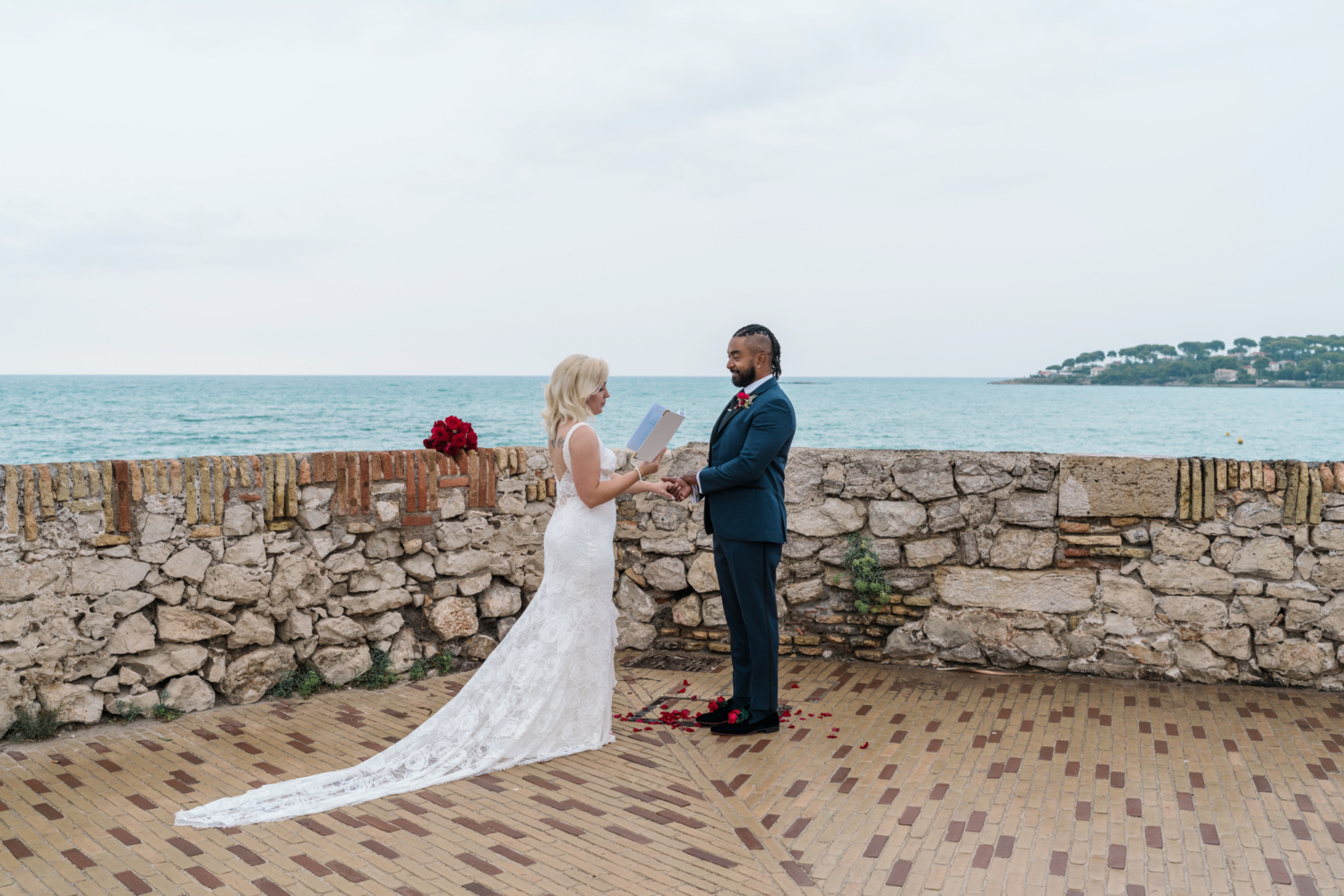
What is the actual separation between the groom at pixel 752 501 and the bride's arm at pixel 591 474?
0.31 meters

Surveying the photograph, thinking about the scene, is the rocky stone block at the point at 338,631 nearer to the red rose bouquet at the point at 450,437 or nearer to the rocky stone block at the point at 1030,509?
the red rose bouquet at the point at 450,437

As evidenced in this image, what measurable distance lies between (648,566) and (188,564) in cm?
271

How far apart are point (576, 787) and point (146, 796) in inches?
67.3

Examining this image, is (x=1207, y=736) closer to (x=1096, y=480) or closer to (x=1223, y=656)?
(x=1223, y=656)

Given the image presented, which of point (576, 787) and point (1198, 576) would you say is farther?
point (1198, 576)

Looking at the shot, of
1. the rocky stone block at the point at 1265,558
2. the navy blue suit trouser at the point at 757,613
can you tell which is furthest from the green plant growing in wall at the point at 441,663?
the rocky stone block at the point at 1265,558

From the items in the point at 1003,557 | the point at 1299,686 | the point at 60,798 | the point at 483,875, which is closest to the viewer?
the point at 483,875

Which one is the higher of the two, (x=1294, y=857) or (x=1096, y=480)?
(x=1096, y=480)

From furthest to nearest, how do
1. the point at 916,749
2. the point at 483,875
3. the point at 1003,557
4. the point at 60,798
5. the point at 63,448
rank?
the point at 63,448
the point at 1003,557
the point at 916,749
the point at 60,798
the point at 483,875

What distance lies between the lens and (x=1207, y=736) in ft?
14.1

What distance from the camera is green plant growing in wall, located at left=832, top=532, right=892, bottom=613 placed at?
553cm

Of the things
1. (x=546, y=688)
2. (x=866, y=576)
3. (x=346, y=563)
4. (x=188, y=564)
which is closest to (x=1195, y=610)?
(x=866, y=576)

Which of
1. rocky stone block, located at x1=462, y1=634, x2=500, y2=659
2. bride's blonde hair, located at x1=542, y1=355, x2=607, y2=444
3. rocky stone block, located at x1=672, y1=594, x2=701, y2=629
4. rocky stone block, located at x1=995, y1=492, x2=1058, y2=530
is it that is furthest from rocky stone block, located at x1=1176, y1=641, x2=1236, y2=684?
rocky stone block, located at x1=462, y1=634, x2=500, y2=659

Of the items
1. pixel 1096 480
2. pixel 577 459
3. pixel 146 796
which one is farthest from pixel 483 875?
pixel 1096 480
